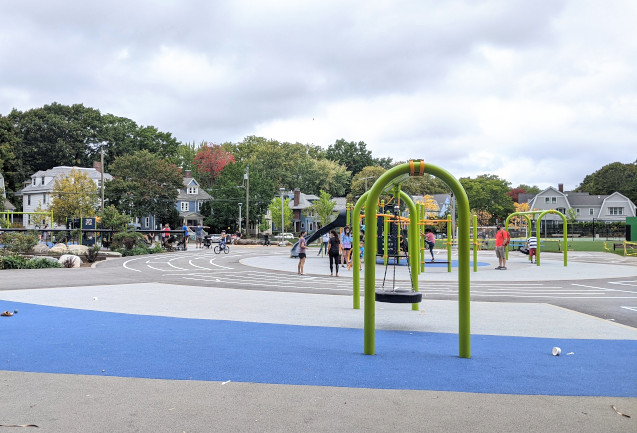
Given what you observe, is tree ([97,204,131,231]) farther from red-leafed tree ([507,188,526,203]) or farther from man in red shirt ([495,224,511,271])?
red-leafed tree ([507,188,526,203])

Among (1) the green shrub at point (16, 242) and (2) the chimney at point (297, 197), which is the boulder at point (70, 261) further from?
(2) the chimney at point (297, 197)

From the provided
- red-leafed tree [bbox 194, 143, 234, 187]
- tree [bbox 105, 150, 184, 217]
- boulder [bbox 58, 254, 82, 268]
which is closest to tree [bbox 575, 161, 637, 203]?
red-leafed tree [bbox 194, 143, 234, 187]

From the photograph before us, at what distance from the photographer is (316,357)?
6754 mm

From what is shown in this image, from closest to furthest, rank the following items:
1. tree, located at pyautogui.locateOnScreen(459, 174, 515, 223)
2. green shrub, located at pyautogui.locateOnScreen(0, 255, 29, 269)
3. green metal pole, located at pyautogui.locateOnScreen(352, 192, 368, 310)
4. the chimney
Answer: green metal pole, located at pyautogui.locateOnScreen(352, 192, 368, 310), green shrub, located at pyautogui.locateOnScreen(0, 255, 29, 269), tree, located at pyautogui.locateOnScreen(459, 174, 515, 223), the chimney

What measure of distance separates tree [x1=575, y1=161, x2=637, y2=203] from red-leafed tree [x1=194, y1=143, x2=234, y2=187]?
70.9 m

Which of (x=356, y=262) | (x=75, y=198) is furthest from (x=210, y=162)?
(x=356, y=262)

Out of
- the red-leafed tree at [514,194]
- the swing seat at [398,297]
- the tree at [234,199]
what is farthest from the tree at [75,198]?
the red-leafed tree at [514,194]

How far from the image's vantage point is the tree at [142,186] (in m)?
61.3

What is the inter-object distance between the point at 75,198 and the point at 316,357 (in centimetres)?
5552

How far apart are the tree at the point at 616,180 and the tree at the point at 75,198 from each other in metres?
89.8

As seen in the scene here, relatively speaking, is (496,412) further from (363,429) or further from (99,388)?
(99,388)

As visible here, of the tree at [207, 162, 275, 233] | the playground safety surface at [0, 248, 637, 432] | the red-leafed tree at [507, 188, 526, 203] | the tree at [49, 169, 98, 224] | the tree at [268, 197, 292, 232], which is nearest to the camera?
the playground safety surface at [0, 248, 637, 432]

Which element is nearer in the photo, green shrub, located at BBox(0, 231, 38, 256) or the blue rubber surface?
the blue rubber surface

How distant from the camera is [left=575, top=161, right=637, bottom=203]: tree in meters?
97.8
